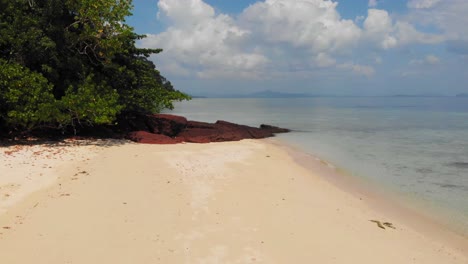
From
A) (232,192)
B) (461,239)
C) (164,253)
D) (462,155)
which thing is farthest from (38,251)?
(462,155)

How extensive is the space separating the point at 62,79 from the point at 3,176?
7318 mm

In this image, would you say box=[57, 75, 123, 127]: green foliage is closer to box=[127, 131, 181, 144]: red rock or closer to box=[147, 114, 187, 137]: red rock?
box=[127, 131, 181, 144]: red rock

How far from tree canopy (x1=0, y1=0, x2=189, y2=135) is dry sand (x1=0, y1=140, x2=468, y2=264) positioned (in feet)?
7.61

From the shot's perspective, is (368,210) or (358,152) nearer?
(368,210)

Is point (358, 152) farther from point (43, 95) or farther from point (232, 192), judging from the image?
point (43, 95)

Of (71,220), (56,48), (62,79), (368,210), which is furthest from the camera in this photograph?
(62,79)

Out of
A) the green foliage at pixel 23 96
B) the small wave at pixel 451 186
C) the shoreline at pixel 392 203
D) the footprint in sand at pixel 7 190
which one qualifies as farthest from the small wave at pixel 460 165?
the green foliage at pixel 23 96

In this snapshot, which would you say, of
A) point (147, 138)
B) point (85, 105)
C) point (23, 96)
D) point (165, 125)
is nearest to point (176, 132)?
point (165, 125)

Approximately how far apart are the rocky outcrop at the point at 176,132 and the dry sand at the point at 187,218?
5.56 meters

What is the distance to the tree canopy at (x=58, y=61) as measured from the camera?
12562 mm

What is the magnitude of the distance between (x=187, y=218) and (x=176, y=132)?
1339 centimetres

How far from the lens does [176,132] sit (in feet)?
64.8

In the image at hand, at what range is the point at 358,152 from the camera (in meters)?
18.0

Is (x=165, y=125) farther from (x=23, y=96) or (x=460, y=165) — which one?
(x=460, y=165)
